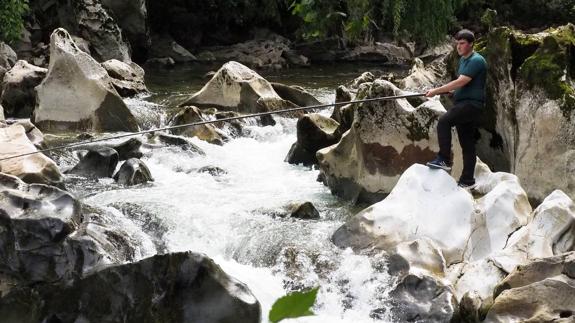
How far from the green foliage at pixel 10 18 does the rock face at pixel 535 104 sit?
1042 cm

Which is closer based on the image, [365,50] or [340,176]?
[340,176]

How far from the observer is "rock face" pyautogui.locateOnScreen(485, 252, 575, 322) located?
4840 millimetres

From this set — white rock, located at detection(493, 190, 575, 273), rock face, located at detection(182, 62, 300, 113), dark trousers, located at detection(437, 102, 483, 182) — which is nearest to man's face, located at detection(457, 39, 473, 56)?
dark trousers, located at detection(437, 102, 483, 182)

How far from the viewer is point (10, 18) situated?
587 inches

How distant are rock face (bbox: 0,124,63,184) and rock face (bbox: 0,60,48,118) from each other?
3809mm

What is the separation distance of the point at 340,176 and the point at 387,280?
2.47 meters

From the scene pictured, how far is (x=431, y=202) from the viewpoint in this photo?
21.4 ft

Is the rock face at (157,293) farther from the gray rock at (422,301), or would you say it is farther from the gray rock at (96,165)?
the gray rock at (96,165)

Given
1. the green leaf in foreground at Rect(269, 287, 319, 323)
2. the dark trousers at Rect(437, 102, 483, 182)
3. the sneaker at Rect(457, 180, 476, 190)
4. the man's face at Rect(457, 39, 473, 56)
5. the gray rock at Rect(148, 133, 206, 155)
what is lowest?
the gray rock at Rect(148, 133, 206, 155)

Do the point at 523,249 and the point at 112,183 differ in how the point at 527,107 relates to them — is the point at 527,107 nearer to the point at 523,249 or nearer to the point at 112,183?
the point at 523,249

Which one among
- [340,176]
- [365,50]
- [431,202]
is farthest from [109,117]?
[365,50]

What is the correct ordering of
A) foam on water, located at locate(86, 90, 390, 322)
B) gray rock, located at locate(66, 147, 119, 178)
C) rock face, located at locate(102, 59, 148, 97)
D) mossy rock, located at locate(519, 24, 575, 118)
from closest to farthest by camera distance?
foam on water, located at locate(86, 90, 390, 322) → mossy rock, located at locate(519, 24, 575, 118) → gray rock, located at locate(66, 147, 119, 178) → rock face, located at locate(102, 59, 148, 97)

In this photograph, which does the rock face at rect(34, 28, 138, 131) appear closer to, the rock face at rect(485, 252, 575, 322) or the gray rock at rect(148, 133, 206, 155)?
the gray rock at rect(148, 133, 206, 155)

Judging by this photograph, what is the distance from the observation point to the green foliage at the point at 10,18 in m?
14.7
